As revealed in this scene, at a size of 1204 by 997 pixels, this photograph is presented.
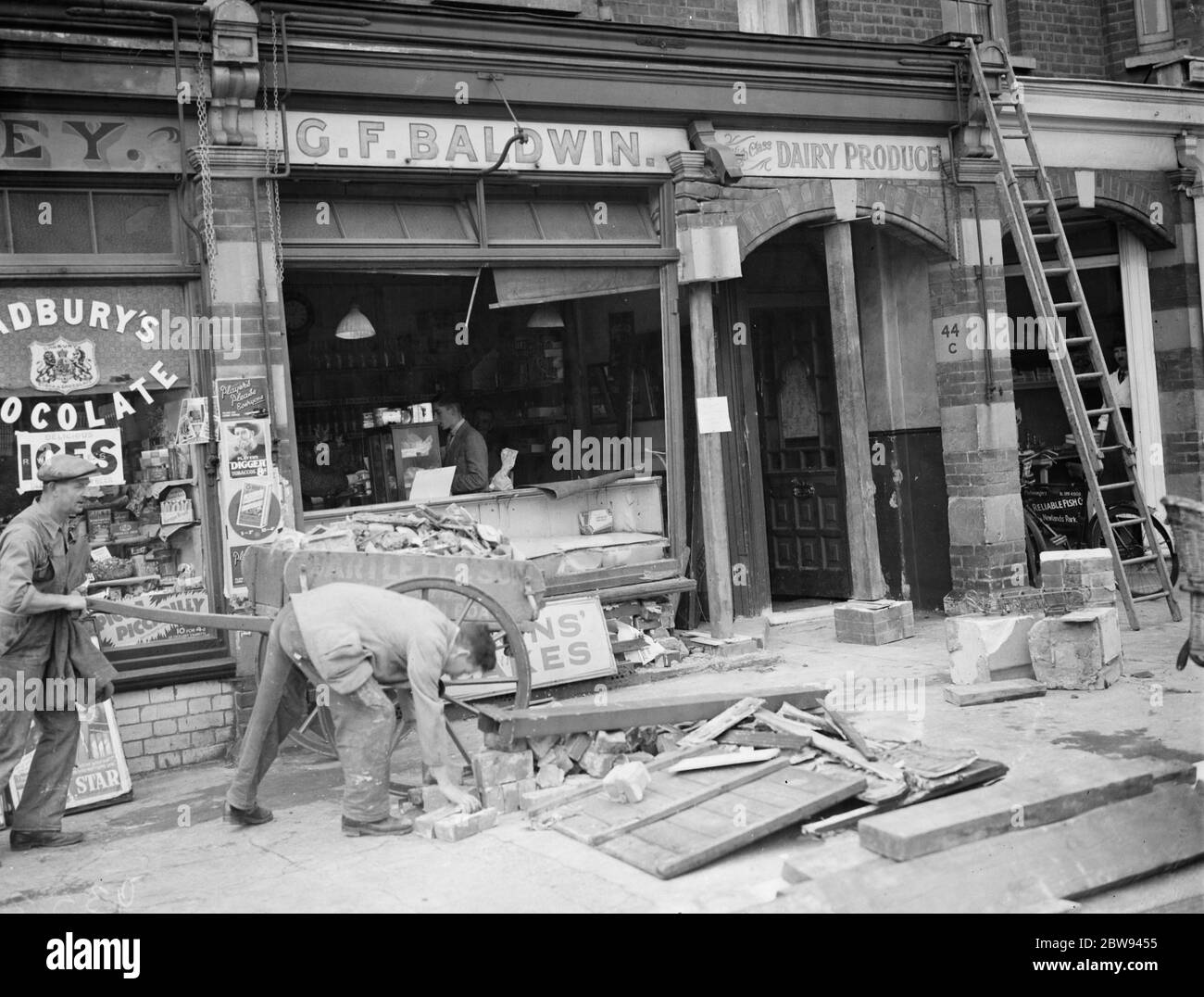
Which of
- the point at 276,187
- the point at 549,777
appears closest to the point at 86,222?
the point at 276,187

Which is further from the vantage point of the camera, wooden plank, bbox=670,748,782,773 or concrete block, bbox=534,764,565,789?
concrete block, bbox=534,764,565,789

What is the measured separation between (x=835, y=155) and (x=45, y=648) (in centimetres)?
765

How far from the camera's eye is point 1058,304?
439 inches

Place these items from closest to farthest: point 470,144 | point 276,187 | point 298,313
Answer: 1. point 276,187
2. point 470,144
3. point 298,313

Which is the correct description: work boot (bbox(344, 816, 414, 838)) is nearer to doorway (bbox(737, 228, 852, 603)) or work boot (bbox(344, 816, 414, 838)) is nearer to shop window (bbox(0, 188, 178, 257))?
shop window (bbox(0, 188, 178, 257))

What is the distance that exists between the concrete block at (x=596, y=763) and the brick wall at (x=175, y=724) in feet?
8.70

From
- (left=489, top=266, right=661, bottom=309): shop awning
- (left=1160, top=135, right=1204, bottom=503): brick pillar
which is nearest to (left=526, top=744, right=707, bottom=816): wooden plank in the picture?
(left=489, top=266, right=661, bottom=309): shop awning

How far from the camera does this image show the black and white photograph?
19.4 feet

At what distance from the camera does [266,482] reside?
328 inches

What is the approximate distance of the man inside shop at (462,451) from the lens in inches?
396

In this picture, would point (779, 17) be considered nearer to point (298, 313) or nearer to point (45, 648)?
point (298, 313)

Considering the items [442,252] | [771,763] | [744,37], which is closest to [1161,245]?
[744,37]

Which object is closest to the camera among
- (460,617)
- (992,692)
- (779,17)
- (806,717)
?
(806,717)

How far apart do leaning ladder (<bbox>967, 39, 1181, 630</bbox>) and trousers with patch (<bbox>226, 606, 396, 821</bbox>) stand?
6192mm
